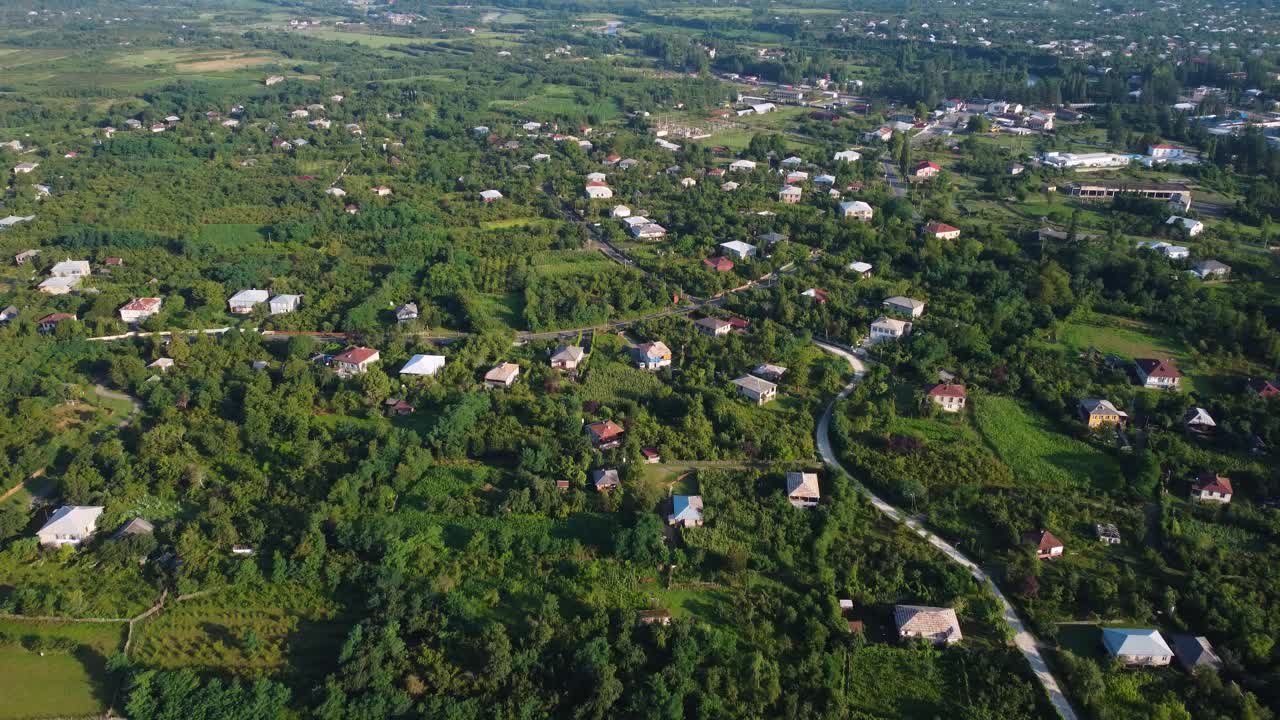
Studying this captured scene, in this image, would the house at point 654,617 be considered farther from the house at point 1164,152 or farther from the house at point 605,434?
the house at point 1164,152

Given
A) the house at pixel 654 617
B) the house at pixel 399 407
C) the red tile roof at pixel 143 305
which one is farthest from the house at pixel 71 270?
the house at pixel 654 617

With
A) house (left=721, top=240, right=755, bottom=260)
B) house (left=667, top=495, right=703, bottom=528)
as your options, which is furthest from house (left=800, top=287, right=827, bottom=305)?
house (left=667, top=495, right=703, bottom=528)

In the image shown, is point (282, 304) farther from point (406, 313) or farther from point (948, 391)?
point (948, 391)

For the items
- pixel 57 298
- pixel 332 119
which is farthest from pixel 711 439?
pixel 332 119

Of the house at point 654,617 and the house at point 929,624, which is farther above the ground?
the house at point 929,624

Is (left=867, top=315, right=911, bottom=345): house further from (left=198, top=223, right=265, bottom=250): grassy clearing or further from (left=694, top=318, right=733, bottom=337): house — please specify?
(left=198, top=223, right=265, bottom=250): grassy clearing
